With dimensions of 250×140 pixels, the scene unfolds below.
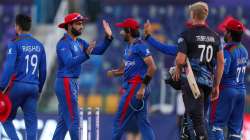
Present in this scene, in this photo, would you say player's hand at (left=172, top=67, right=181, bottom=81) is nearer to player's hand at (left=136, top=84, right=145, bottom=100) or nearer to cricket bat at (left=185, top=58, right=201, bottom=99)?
cricket bat at (left=185, top=58, right=201, bottom=99)

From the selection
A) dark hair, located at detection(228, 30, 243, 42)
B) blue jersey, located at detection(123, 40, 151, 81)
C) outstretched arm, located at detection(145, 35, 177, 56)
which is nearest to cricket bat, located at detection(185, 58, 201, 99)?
outstretched arm, located at detection(145, 35, 177, 56)

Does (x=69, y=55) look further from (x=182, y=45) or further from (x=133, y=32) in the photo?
(x=182, y=45)

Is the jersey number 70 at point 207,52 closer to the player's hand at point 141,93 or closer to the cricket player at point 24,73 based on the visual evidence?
the player's hand at point 141,93

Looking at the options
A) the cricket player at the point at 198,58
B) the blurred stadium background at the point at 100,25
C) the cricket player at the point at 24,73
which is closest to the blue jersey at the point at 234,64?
the cricket player at the point at 198,58

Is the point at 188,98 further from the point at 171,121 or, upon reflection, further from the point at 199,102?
the point at 171,121

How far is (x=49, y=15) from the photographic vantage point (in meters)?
24.5

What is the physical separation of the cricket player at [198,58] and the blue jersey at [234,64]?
152cm

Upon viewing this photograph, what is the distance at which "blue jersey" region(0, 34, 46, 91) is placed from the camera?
1134 centimetres

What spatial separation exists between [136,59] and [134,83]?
369 mm

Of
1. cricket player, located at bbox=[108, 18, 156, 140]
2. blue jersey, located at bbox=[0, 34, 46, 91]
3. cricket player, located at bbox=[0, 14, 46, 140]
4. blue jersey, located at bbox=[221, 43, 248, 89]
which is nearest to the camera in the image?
blue jersey, located at bbox=[0, 34, 46, 91]

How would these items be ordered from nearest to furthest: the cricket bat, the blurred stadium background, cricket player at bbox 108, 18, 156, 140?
the cricket bat → cricket player at bbox 108, 18, 156, 140 → the blurred stadium background

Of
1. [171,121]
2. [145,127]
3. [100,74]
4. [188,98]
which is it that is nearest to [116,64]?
[100,74]

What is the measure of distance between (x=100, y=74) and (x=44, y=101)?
2.29m

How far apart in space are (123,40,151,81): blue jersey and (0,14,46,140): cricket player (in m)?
1.25
